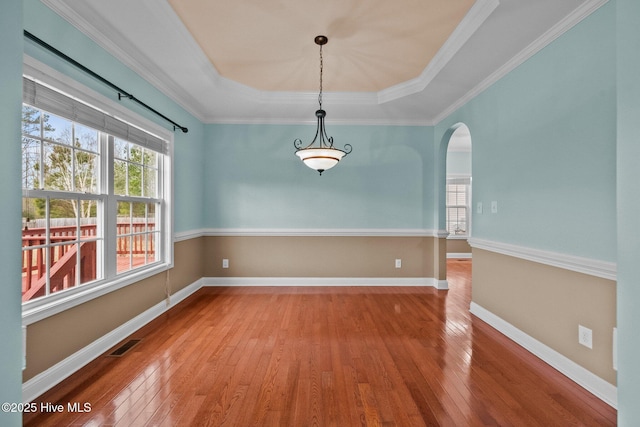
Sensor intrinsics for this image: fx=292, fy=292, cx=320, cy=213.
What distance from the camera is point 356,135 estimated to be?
15.5 feet

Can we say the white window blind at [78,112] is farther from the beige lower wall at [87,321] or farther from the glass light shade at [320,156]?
the glass light shade at [320,156]

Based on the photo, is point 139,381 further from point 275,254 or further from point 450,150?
point 450,150

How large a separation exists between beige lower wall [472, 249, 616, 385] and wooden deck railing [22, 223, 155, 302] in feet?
12.6

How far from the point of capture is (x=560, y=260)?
7.55ft

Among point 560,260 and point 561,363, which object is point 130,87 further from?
point 561,363

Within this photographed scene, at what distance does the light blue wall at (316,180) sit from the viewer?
470 cm

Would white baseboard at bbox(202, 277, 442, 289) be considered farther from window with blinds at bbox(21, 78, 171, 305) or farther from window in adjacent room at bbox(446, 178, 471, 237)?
window in adjacent room at bbox(446, 178, 471, 237)

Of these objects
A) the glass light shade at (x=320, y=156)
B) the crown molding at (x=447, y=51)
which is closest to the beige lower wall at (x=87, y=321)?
the glass light shade at (x=320, y=156)

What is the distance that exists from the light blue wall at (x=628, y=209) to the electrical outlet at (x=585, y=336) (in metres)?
1.05

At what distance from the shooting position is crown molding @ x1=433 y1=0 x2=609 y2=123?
2064 millimetres

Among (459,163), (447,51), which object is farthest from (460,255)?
(447,51)

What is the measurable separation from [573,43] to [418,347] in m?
2.74

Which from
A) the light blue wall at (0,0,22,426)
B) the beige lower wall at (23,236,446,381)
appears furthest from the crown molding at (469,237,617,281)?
the light blue wall at (0,0,22,426)

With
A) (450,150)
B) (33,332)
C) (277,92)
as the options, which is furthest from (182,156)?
(450,150)
